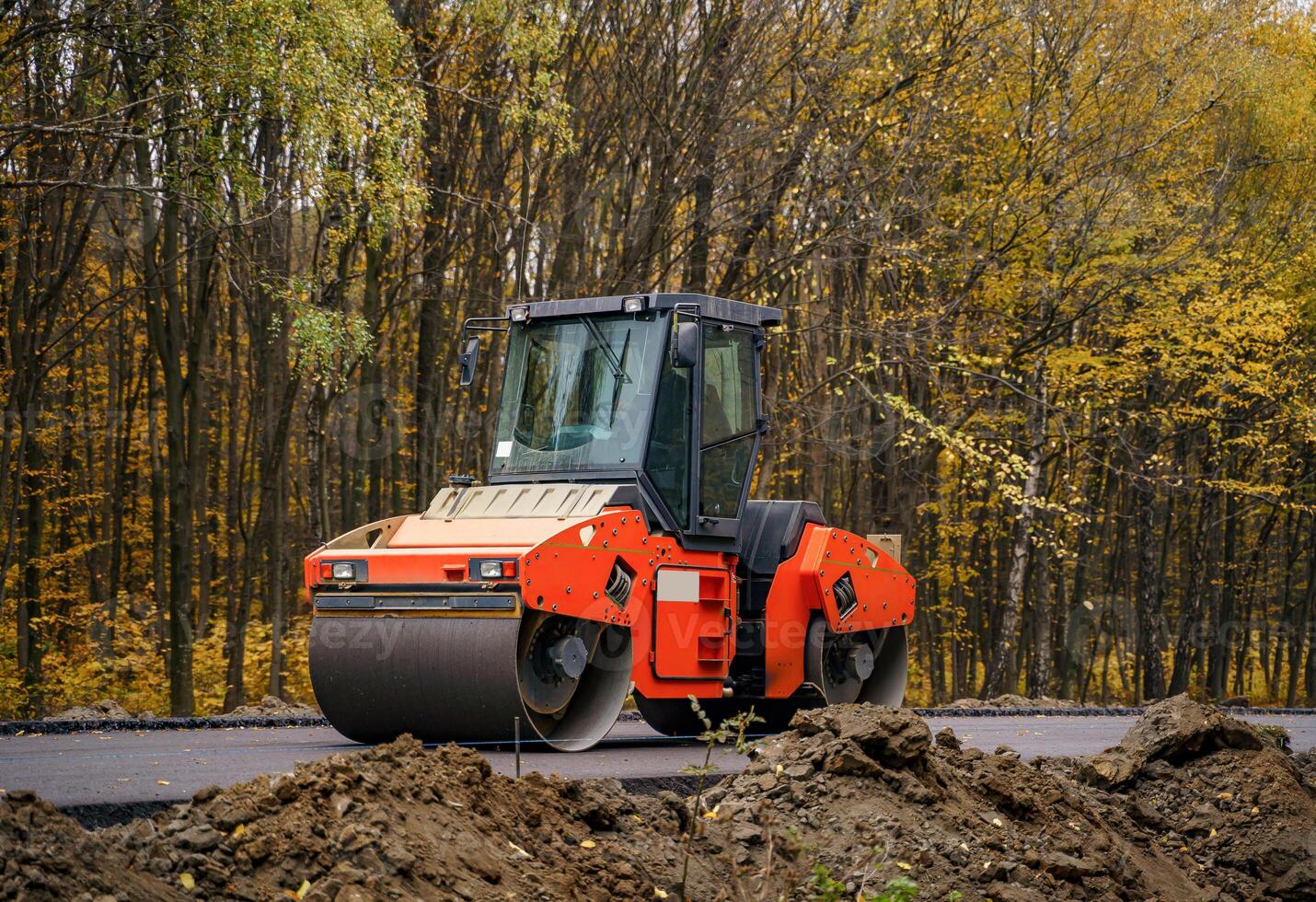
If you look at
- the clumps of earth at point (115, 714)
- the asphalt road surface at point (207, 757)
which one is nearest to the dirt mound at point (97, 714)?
the clumps of earth at point (115, 714)

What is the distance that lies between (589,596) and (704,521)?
1.48 metres

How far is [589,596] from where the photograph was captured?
1000 cm

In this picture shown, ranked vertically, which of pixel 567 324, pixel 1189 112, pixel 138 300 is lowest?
pixel 567 324

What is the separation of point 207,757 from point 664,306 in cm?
452

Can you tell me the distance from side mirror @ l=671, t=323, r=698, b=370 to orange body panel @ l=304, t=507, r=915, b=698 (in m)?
1.12

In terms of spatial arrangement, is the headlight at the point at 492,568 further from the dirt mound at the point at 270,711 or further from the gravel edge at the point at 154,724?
the dirt mound at the point at 270,711

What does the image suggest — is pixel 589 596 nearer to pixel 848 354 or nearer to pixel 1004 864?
pixel 1004 864

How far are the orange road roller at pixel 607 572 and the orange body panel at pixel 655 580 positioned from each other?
17mm

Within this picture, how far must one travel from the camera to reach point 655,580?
34.9 ft

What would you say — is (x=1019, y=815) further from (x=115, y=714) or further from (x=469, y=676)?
(x=115, y=714)

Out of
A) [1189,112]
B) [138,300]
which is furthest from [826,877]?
[138,300]

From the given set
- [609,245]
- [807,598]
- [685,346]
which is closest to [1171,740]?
[807,598]

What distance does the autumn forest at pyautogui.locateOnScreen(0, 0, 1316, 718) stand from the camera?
16938 millimetres

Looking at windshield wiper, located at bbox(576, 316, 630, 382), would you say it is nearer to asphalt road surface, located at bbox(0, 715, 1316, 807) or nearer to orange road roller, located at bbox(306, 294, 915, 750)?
orange road roller, located at bbox(306, 294, 915, 750)
